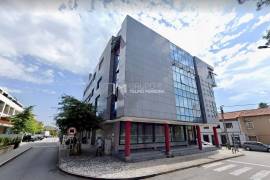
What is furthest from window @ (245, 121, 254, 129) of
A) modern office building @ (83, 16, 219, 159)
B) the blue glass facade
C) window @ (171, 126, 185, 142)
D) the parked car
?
window @ (171, 126, 185, 142)

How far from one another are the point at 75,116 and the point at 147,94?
7.44 metres

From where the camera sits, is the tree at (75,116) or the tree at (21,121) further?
the tree at (21,121)

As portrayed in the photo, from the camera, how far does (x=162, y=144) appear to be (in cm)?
1784

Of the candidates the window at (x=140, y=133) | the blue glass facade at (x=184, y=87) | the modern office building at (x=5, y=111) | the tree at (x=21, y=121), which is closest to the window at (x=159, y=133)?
the window at (x=140, y=133)

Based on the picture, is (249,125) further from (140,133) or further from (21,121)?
(21,121)

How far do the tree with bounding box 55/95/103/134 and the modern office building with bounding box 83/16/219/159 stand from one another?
6.64 feet

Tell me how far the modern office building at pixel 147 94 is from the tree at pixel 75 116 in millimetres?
2023

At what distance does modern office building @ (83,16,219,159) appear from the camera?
13945mm

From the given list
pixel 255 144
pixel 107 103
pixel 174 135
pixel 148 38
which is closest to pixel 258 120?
pixel 255 144

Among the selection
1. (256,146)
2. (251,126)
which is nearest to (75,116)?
(256,146)

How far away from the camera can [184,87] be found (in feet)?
66.4

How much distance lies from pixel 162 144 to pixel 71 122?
36.0 feet

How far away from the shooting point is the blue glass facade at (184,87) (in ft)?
60.8

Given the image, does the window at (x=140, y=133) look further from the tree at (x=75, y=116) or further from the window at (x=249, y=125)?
the window at (x=249, y=125)
